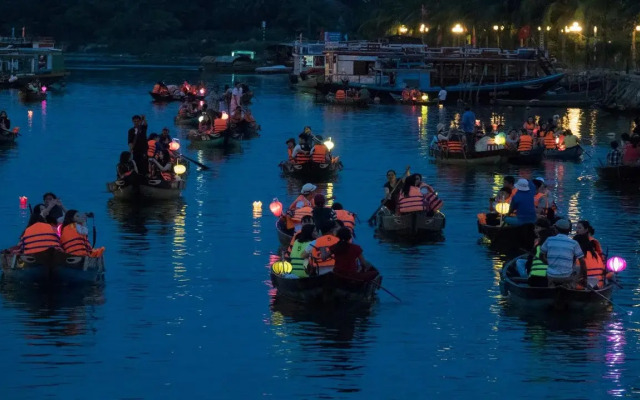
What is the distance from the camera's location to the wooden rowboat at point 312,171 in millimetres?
49469

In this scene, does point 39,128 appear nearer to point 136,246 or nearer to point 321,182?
point 321,182

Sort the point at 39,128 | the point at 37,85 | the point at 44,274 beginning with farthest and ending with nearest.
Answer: the point at 37,85 → the point at 39,128 → the point at 44,274

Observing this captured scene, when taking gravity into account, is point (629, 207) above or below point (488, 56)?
below

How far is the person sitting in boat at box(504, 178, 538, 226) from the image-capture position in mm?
33719

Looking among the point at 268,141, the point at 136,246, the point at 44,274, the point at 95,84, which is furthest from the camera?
the point at 95,84

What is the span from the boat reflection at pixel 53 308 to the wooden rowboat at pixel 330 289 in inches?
152

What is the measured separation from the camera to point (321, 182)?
50.0 metres

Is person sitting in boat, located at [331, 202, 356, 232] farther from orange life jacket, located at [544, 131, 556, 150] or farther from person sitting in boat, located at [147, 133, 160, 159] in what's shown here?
orange life jacket, located at [544, 131, 556, 150]

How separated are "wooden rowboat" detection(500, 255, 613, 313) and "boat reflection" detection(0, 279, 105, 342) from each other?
808 centimetres

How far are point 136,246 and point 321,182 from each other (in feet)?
48.3

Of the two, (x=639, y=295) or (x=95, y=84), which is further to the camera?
(x=95, y=84)

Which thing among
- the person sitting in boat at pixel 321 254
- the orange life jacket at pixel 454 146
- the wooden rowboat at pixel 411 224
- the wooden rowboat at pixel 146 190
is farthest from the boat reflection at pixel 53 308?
the orange life jacket at pixel 454 146

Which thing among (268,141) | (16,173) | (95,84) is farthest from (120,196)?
(95,84)

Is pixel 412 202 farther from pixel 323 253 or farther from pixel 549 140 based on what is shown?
pixel 549 140
